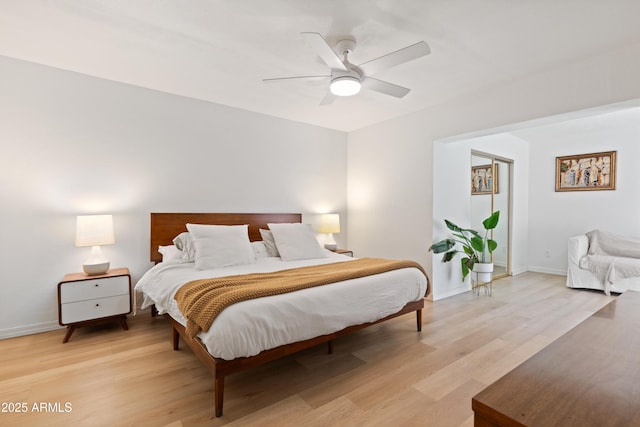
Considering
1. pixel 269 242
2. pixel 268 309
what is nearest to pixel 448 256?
pixel 269 242

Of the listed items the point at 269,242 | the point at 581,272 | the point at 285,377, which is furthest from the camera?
the point at 581,272

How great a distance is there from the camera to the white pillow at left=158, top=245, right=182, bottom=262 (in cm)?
319

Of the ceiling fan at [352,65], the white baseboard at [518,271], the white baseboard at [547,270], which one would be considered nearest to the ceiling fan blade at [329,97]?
the ceiling fan at [352,65]

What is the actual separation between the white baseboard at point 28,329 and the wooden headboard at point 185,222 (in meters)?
1.05

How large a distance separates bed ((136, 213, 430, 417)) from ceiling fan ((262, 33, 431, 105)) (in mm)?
1607

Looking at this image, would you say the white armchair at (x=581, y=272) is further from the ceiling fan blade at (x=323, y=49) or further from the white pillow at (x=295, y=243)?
the ceiling fan blade at (x=323, y=49)

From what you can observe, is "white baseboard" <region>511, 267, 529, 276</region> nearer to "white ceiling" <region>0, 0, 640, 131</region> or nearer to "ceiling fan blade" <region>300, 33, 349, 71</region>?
"white ceiling" <region>0, 0, 640, 131</region>

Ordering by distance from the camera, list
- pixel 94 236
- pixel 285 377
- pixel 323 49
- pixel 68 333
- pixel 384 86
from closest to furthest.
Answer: pixel 323 49 < pixel 285 377 < pixel 384 86 < pixel 68 333 < pixel 94 236

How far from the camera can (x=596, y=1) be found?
2.01 m

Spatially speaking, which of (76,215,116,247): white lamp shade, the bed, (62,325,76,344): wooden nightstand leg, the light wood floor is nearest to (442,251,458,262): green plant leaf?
the light wood floor

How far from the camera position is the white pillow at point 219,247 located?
297 centimetres

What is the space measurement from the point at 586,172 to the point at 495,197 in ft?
5.20

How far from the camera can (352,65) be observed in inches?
96.0

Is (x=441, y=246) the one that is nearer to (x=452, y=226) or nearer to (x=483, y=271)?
(x=452, y=226)
